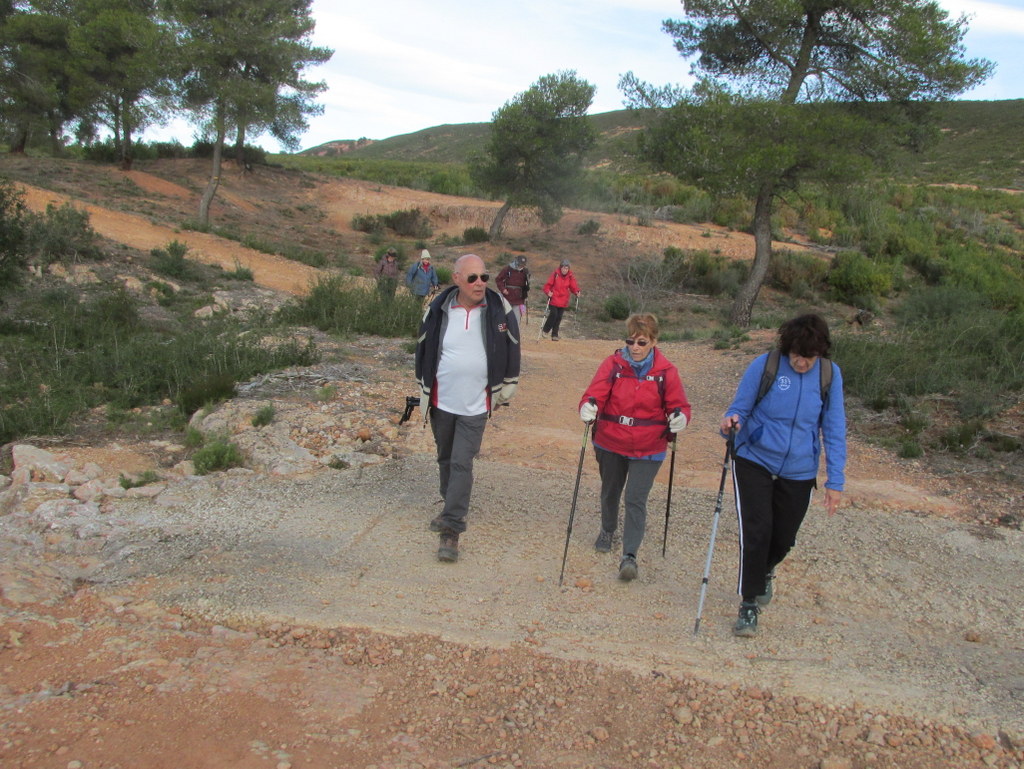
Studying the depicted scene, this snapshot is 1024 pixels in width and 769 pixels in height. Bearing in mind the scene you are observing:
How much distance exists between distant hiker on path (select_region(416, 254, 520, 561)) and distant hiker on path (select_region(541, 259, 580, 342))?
8.94 m

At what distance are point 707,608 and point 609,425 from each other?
3.83ft

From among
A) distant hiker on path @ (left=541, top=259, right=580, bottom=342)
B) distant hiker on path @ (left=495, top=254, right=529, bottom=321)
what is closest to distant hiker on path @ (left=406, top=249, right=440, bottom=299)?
distant hiker on path @ (left=495, top=254, right=529, bottom=321)

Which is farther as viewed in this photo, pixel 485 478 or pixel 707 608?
pixel 485 478

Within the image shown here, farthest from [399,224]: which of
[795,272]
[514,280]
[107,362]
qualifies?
[107,362]

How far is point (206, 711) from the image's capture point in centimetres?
312

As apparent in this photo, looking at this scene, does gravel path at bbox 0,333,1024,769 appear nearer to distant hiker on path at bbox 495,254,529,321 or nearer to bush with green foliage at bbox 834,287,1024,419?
bush with green foliage at bbox 834,287,1024,419

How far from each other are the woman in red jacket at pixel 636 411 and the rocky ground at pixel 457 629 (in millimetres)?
572

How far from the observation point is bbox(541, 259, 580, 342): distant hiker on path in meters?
13.7

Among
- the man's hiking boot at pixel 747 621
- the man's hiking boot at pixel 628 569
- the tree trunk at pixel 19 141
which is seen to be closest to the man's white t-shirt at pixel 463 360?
the man's hiking boot at pixel 628 569

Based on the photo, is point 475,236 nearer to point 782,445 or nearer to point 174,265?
point 174,265

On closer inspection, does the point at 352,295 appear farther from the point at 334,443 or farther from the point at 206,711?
the point at 206,711

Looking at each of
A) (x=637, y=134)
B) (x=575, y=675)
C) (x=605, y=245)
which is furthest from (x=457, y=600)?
(x=605, y=245)

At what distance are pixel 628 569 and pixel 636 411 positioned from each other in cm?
96

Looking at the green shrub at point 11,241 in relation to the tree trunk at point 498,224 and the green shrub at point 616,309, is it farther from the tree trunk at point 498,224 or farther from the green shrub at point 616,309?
the tree trunk at point 498,224
